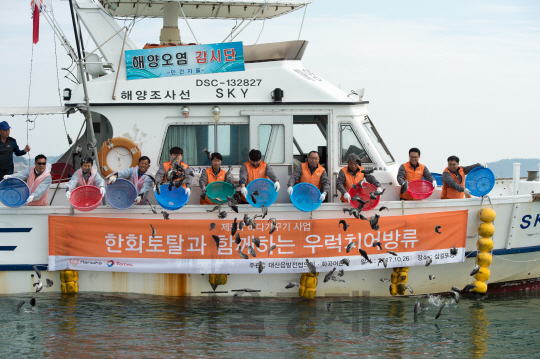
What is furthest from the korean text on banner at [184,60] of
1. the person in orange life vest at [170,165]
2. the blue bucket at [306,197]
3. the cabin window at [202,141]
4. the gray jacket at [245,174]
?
the blue bucket at [306,197]

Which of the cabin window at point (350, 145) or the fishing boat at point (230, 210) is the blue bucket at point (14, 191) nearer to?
the fishing boat at point (230, 210)

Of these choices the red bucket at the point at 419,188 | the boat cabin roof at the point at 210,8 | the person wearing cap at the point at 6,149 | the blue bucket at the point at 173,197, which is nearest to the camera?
the blue bucket at the point at 173,197

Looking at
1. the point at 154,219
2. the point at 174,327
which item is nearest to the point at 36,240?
the point at 154,219

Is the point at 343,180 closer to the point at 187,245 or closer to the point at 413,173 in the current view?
the point at 413,173

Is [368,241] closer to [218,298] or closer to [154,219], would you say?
[218,298]

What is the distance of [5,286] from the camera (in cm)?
909

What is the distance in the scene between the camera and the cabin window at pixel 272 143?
31.4ft

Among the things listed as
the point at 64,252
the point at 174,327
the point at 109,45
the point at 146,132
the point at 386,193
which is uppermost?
the point at 109,45

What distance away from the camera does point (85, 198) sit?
896 centimetres

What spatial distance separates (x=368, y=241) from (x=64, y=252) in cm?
463

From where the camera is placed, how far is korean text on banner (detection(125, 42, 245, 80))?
9.47 m

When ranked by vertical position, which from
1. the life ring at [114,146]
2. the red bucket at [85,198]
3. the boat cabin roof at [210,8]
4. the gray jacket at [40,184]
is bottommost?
the red bucket at [85,198]

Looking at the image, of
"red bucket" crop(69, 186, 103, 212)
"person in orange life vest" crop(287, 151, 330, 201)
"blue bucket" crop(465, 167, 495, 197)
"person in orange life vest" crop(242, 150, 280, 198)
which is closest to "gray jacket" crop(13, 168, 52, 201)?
"red bucket" crop(69, 186, 103, 212)

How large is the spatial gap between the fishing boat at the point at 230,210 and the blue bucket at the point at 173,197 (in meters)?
0.23
